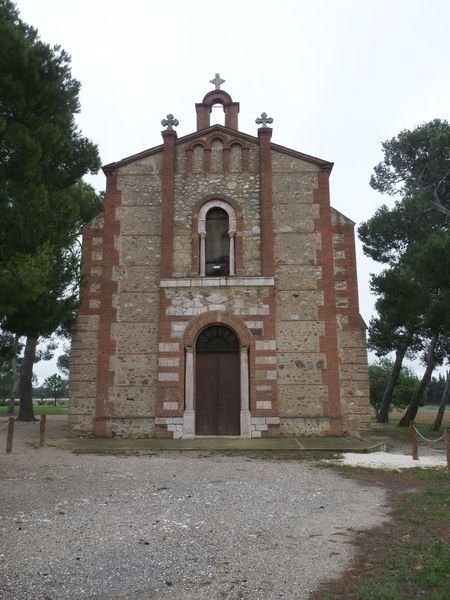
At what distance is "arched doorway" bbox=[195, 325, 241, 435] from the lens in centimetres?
1456

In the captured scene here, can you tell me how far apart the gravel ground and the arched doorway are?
4.70 meters

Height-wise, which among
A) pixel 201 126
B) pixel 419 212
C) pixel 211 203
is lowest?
pixel 211 203

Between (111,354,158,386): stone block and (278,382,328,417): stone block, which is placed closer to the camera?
(278,382,328,417): stone block

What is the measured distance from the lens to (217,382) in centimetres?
1480

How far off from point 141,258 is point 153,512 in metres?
10.1

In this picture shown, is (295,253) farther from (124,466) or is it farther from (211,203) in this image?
(124,466)

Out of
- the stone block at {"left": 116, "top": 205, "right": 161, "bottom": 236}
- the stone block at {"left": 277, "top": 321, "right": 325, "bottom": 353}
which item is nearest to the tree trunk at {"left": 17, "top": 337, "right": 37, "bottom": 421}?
the stone block at {"left": 116, "top": 205, "right": 161, "bottom": 236}

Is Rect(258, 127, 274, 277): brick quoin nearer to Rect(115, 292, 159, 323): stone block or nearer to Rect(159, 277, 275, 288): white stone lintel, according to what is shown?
Rect(159, 277, 275, 288): white stone lintel

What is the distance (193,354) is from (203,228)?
12.9 feet

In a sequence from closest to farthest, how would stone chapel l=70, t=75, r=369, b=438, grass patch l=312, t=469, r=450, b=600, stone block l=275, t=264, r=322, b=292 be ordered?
grass patch l=312, t=469, r=450, b=600 < stone chapel l=70, t=75, r=369, b=438 < stone block l=275, t=264, r=322, b=292

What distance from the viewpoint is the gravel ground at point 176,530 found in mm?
4219

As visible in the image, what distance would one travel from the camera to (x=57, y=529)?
570 cm

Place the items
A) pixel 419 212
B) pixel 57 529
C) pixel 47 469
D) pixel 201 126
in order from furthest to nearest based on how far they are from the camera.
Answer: pixel 419 212 < pixel 201 126 < pixel 47 469 < pixel 57 529

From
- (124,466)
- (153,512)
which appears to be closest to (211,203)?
(124,466)
